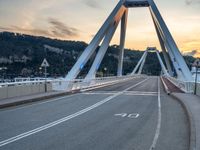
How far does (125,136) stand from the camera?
10.7 m

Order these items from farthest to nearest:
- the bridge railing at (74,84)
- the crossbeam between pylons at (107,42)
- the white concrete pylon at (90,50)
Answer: the white concrete pylon at (90,50) → the crossbeam between pylons at (107,42) → the bridge railing at (74,84)

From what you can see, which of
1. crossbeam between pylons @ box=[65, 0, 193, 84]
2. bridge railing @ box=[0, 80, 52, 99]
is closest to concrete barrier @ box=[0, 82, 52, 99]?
bridge railing @ box=[0, 80, 52, 99]

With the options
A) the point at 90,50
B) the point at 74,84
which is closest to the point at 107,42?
the point at 90,50

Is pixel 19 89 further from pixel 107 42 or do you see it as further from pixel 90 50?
pixel 107 42

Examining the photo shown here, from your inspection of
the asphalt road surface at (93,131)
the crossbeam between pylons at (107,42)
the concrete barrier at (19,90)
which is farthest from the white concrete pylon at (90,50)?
the asphalt road surface at (93,131)

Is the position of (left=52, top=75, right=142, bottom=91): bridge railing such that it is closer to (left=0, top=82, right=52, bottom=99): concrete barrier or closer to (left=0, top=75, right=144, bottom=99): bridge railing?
(left=0, top=75, right=144, bottom=99): bridge railing

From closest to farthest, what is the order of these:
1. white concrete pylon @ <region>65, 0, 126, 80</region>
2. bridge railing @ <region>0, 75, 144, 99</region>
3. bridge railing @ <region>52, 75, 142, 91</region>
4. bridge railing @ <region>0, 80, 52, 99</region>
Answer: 1. bridge railing @ <region>0, 80, 52, 99</region>
2. bridge railing @ <region>0, 75, 144, 99</region>
3. bridge railing @ <region>52, 75, 142, 91</region>
4. white concrete pylon @ <region>65, 0, 126, 80</region>

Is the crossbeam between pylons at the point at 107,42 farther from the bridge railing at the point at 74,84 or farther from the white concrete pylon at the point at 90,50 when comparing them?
the bridge railing at the point at 74,84

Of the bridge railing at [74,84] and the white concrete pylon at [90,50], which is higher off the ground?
the white concrete pylon at [90,50]

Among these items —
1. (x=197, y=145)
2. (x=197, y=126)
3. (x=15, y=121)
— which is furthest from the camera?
(x=15, y=121)

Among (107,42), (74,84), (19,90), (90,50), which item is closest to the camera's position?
(19,90)

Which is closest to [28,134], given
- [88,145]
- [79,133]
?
[79,133]

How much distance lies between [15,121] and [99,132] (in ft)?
13.0

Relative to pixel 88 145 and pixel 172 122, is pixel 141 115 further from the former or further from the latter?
pixel 88 145
